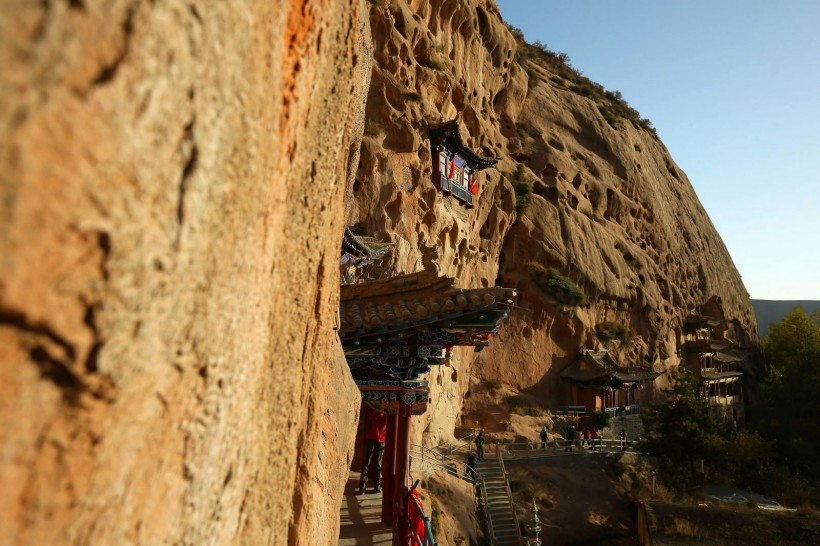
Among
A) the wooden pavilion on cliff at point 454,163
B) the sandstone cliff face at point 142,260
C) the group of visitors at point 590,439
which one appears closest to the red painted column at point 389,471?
the sandstone cliff face at point 142,260

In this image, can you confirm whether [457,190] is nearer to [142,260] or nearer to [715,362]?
[142,260]

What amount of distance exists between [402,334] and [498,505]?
7068 mm

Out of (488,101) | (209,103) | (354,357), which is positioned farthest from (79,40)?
(488,101)

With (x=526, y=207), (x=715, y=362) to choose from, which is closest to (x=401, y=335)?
(x=526, y=207)

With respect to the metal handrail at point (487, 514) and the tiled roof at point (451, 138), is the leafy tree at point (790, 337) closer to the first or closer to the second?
the tiled roof at point (451, 138)

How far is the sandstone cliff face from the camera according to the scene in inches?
26.2

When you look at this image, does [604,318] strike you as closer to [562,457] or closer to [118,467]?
[562,457]

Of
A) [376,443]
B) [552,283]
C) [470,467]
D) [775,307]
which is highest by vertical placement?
[775,307]

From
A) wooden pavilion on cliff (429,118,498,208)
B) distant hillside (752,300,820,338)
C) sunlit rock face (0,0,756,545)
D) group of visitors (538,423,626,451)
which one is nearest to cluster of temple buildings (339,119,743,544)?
sunlit rock face (0,0,756,545)

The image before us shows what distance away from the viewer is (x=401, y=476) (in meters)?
8.12

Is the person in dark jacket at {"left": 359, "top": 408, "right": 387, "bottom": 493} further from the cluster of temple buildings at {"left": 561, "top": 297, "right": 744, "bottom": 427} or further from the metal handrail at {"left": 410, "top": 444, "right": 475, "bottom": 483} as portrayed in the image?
the cluster of temple buildings at {"left": 561, "top": 297, "right": 744, "bottom": 427}

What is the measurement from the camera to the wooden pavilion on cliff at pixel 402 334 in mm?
7516

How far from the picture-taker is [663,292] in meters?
28.3

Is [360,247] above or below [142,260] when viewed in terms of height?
above
